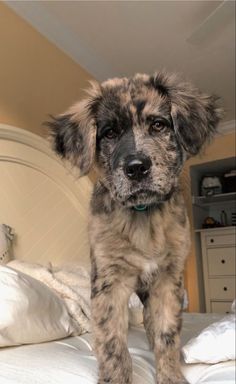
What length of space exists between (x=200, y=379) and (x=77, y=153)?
0.63 metres

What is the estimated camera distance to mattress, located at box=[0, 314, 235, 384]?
31.1 inches

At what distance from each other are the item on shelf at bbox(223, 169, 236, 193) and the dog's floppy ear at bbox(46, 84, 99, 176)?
2643 millimetres

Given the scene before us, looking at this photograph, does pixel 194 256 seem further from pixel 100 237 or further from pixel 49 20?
pixel 100 237

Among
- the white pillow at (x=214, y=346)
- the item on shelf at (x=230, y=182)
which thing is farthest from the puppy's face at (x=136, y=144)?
the item on shelf at (x=230, y=182)

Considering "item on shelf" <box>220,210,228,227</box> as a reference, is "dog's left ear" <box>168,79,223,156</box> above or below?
above

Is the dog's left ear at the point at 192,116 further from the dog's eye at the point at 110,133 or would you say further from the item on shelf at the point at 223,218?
the item on shelf at the point at 223,218

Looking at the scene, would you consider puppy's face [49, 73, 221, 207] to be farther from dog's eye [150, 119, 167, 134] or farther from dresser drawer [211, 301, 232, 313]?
dresser drawer [211, 301, 232, 313]

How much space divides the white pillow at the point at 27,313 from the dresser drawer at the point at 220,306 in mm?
2201

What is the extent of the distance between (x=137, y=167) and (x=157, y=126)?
0.56 ft

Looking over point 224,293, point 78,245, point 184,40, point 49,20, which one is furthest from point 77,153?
point 224,293

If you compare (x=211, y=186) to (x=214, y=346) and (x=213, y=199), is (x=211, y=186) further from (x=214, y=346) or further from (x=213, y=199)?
(x=214, y=346)

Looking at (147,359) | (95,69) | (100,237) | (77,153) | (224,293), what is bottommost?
(224,293)

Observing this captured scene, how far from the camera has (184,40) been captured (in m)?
2.42

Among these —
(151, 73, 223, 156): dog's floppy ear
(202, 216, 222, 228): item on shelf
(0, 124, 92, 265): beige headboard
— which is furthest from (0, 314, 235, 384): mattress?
(202, 216, 222, 228): item on shelf
